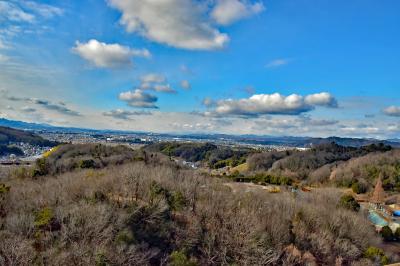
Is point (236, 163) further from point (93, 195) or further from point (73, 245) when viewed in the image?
point (73, 245)

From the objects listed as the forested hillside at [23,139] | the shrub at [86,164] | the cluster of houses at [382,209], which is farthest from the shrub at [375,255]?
the forested hillside at [23,139]

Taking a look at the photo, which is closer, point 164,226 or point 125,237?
point 125,237

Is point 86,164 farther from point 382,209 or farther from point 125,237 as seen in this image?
point 382,209

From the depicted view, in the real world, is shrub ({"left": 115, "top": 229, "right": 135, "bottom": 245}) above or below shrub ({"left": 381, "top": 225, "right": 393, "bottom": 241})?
above

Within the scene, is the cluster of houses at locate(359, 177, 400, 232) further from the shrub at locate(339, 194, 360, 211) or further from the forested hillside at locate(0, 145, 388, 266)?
the forested hillside at locate(0, 145, 388, 266)

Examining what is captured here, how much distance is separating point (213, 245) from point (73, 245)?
1039 centimetres

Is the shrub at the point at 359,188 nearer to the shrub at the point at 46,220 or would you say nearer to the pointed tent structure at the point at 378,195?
the pointed tent structure at the point at 378,195

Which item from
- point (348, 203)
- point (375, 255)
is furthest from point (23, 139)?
point (375, 255)

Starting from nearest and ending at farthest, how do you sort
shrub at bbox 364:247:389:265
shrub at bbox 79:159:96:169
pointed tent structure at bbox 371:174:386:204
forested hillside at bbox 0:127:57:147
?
shrub at bbox 364:247:389:265 → shrub at bbox 79:159:96:169 → pointed tent structure at bbox 371:174:386:204 → forested hillside at bbox 0:127:57:147

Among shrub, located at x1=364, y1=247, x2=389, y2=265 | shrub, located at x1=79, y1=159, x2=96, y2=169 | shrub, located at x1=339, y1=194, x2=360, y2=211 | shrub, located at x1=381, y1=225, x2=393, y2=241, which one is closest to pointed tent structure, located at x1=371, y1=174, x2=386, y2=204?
shrub, located at x1=339, y1=194, x2=360, y2=211

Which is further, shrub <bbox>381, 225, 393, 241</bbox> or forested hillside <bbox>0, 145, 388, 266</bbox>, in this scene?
shrub <bbox>381, 225, 393, 241</bbox>

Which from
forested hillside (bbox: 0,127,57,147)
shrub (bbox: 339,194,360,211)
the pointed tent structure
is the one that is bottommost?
the pointed tent structure

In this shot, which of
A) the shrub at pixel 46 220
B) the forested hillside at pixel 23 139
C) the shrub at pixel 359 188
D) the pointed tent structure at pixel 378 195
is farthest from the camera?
the forested hillside at pixel 23 139

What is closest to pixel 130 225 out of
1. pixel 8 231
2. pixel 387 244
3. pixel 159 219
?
pixel 159 219
